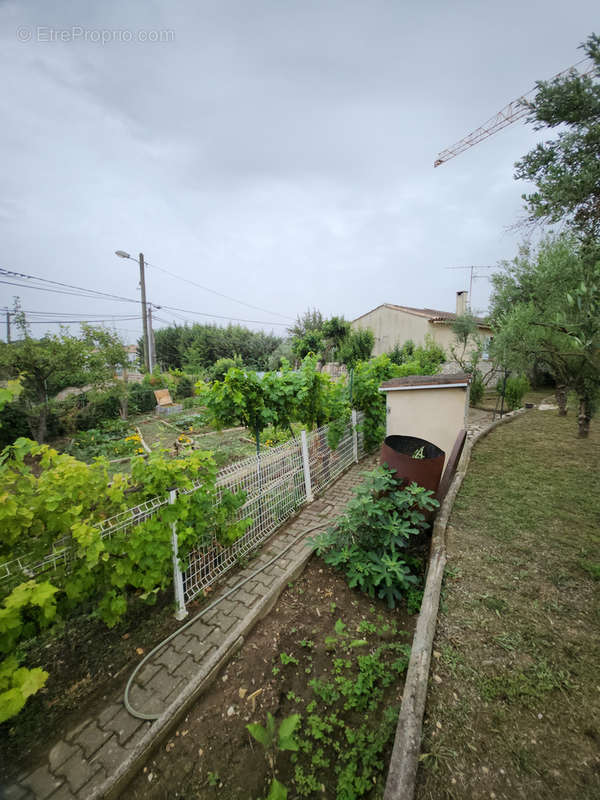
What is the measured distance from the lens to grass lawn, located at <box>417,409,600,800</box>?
63.8 inches

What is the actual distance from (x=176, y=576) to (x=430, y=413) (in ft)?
18.6

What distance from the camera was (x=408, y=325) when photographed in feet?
72.8

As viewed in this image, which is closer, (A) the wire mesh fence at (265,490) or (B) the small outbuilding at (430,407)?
(A) the wire mesh fence at (265,490)

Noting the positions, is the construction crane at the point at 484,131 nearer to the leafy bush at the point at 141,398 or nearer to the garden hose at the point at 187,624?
the leafy bush at the point at 141,398

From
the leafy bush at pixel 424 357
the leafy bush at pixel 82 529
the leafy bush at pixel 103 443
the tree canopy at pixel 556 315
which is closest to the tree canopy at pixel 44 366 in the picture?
the leafy bush at pixel 103 443

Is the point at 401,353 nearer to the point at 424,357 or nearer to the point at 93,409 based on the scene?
the point at 424,357

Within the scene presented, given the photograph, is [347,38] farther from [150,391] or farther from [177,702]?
[150,391]

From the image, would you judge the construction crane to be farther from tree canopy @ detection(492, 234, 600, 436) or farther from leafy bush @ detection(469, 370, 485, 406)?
tree canopy @ detection(492, 234, 600, 436)

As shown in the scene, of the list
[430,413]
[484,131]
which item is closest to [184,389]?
[430,413]

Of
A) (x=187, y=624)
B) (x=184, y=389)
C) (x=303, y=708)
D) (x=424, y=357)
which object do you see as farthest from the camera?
(x=184, y=389)

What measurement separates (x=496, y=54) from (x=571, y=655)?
1002 centimetres

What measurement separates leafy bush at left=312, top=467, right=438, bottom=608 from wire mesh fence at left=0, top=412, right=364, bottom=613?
3.37 ft

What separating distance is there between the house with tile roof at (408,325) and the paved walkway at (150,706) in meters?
18.7

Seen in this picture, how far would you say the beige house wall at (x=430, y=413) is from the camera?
6301mm
